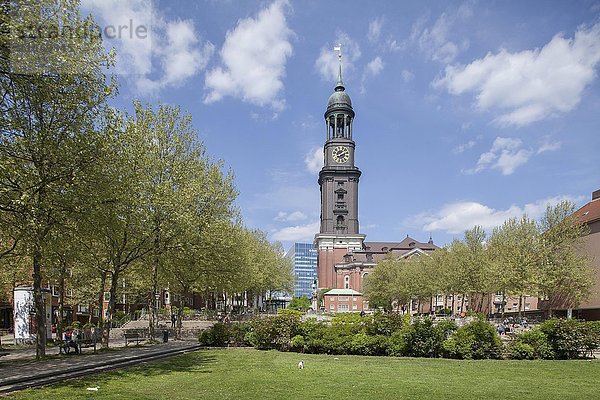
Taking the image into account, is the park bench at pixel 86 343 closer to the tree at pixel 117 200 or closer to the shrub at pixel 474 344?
the tree at pixel 117 200

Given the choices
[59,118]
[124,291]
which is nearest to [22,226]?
[59,118]

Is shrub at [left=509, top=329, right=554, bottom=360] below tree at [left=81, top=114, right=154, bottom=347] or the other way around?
below

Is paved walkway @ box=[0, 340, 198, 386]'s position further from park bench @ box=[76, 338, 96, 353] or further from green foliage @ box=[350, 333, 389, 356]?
green foliage @ box=[350, 333, 389, 356]

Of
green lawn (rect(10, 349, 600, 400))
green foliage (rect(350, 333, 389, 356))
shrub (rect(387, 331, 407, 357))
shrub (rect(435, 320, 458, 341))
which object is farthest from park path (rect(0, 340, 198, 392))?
shrub (rect(435, 320, 458, 341))

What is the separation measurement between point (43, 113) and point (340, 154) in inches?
4586

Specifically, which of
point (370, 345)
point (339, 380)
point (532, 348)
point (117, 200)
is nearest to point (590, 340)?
point (532, 348)

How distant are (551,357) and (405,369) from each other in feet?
32.6

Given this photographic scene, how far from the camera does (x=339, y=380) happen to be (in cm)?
1745

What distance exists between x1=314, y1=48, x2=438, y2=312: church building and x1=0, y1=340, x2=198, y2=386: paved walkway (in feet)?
351

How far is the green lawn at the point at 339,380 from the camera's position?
14.5m

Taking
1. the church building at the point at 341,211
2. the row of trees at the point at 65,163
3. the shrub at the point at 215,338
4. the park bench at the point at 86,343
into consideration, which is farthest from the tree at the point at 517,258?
the church building at the point at 341,211

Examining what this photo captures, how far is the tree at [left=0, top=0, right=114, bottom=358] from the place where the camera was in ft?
51.1

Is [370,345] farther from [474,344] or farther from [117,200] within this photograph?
[117,200]

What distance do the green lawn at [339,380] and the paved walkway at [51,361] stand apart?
1.81 metres
